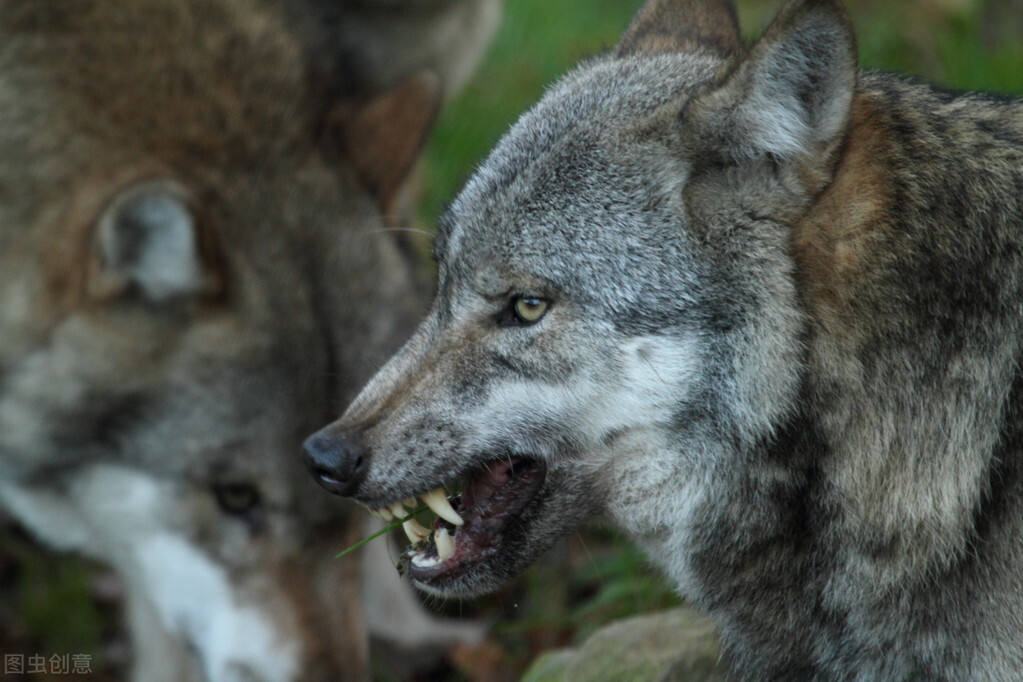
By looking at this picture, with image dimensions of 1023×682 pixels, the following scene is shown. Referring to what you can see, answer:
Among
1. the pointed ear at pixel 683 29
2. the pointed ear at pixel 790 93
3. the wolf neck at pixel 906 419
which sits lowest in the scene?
the wolf neck at pixel 906 419

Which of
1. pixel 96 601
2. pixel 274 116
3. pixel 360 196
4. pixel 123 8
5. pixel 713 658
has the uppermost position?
pixel 123 8

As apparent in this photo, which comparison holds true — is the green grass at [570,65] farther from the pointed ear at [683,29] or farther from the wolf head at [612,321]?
the wolf head at [612,321]

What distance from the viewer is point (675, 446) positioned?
255 centimetres

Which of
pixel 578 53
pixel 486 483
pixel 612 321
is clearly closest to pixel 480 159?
pixel 612 321

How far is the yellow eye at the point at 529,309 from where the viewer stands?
2.59 meters

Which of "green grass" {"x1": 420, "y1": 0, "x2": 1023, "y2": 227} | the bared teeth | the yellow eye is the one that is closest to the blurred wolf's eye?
the yellow eye

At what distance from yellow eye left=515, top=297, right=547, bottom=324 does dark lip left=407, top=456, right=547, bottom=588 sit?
0.33m

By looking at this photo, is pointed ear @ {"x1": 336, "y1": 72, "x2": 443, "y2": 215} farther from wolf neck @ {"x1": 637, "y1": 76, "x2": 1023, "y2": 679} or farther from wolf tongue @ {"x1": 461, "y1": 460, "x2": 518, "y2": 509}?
wolf neck @ {"x1": 637, "y1": 76, "x2": 1023, "y2": 679}

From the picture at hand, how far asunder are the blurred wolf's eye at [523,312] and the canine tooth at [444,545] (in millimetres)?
534

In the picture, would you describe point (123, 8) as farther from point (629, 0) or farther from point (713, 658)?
point (629, 0)

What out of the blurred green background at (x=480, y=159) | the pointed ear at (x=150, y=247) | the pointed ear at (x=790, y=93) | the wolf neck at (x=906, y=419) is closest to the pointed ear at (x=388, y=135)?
the blurred green background at (x=480, y=159)

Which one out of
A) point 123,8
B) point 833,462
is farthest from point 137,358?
point 833,462

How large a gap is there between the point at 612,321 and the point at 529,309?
0.67ft

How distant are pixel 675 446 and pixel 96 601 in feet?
13.3
